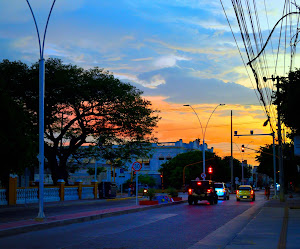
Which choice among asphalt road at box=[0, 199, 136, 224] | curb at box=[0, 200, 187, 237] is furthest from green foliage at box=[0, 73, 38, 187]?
curb at box=[0, 200, 187, 237]

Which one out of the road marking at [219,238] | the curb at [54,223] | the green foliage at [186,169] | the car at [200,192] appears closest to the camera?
the road marking at [219,238]

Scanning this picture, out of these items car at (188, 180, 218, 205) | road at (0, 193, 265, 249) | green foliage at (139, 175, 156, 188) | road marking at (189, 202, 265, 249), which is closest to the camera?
road marking at (189, 202, 265, 249)

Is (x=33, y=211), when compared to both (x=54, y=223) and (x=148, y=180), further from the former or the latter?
(x=148, y=180)

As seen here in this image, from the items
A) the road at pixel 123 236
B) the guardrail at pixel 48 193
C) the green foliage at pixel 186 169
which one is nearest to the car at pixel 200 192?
the guardrail at pixel 48 193

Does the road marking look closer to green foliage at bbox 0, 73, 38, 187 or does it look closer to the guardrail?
green foliage at bbox 0, 73, 38, 187

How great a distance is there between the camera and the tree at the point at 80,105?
42.9m

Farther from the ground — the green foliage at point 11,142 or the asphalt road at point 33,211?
the green foliage at point 11,142

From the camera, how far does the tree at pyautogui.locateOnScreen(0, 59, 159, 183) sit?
4294cm

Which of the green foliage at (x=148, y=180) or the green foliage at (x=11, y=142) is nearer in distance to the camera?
the green foliage at (x=11, y=142)

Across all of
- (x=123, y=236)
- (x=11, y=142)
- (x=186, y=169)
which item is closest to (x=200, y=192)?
(x=11, y=142)

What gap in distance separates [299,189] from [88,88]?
209ft

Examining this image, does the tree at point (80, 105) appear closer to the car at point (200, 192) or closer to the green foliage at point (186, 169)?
the car at point (200, 192)

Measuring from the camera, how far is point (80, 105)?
45000 mm

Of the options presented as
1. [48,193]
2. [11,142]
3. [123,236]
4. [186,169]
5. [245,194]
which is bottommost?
[245,194]
